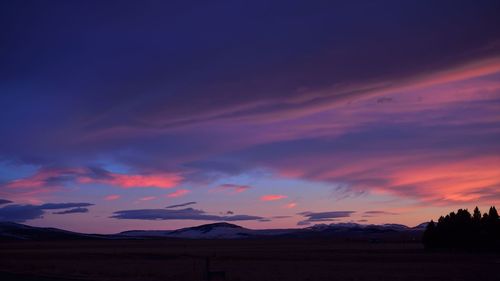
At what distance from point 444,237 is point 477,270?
3970cm

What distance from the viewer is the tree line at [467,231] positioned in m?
74.9

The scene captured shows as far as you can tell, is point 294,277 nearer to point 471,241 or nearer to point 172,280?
point 172,280

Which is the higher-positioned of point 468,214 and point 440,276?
point 468,214

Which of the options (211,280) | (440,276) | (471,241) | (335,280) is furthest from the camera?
(471,241)

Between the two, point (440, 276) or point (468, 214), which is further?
point (468, 214)

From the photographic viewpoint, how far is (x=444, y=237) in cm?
7931

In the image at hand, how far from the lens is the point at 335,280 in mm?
34281

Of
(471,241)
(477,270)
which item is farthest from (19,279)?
(471,241)

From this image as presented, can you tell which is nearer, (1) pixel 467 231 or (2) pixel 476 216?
(1) pixel 467 231

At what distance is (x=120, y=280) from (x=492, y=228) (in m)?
59.4

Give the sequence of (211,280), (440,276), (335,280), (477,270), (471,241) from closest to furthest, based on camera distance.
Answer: (211,280) < (335,280) < (440,276) < (477,270) < (471,241)

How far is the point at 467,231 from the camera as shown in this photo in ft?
250

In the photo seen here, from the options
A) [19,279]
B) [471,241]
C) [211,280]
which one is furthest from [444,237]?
[19,279]

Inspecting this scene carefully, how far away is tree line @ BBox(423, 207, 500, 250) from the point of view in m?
74.9
